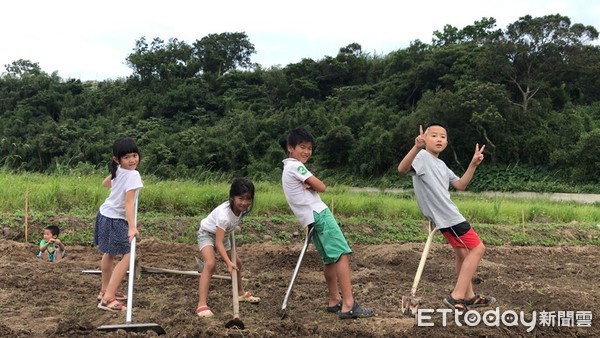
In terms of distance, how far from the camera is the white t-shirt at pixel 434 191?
425 cm

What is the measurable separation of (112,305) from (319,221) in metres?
1.81

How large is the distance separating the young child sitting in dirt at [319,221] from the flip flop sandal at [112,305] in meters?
1.62

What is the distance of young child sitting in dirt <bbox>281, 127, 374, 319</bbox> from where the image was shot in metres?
4.18

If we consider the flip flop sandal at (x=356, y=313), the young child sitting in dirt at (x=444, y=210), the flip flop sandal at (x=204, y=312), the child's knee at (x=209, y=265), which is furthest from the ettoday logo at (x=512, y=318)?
the child's knee at (x=209, y=265)

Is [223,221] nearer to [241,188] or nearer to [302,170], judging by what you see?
[241,188]

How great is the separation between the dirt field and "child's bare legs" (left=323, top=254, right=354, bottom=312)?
0.16 meters

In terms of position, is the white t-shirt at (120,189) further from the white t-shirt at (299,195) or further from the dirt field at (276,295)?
the white t-shirt at (299,195)

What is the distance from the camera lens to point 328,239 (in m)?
4.27

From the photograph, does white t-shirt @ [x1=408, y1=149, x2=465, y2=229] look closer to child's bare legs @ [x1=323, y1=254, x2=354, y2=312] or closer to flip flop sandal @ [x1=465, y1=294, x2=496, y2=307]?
flip flop sandal @ [x1=465, y1=294, x2=496, y2=307]

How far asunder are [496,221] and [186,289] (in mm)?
10792

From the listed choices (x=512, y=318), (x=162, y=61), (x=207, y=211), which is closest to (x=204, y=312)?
(x=512, y=318)

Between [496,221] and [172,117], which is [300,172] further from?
[172,117]

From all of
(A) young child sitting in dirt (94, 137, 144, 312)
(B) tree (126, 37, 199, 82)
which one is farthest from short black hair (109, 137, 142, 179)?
(B) tree (126, 37, 199, 82)

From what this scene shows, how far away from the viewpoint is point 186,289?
517 cm
